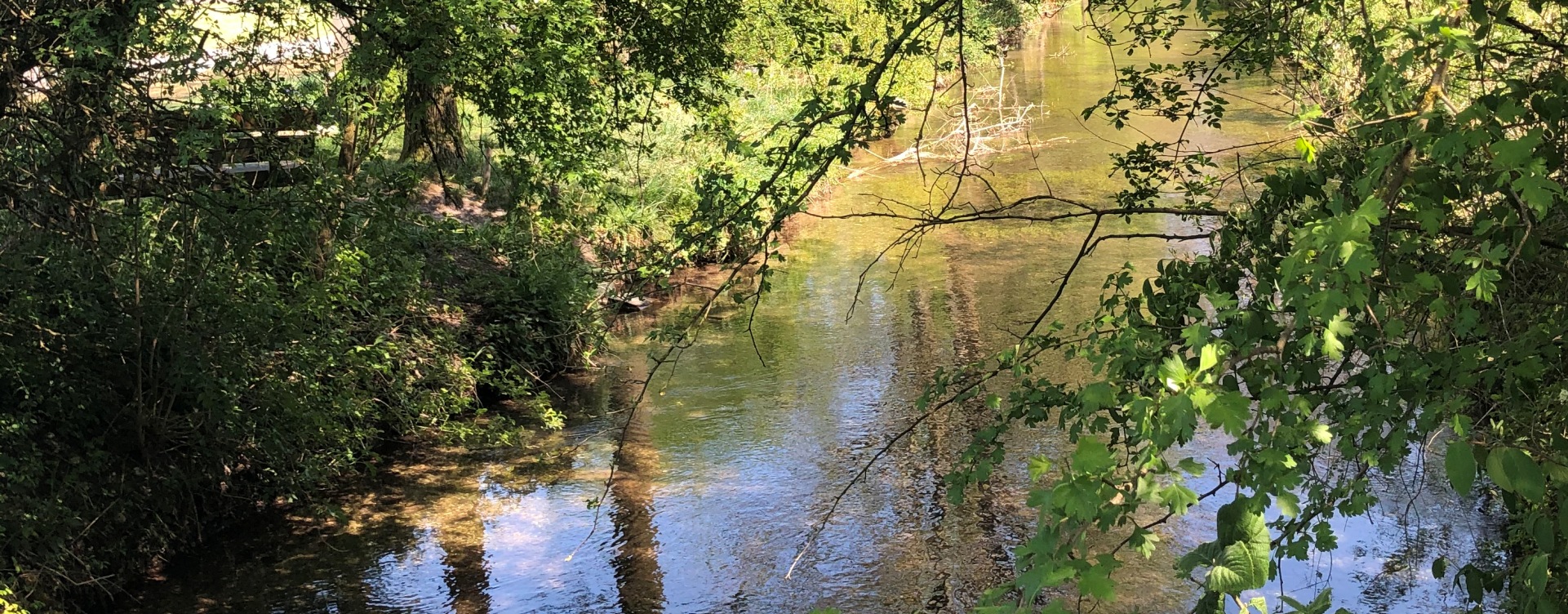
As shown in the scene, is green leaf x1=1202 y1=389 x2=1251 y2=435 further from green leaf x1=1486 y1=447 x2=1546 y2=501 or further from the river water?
the river water

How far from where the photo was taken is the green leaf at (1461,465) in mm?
2004

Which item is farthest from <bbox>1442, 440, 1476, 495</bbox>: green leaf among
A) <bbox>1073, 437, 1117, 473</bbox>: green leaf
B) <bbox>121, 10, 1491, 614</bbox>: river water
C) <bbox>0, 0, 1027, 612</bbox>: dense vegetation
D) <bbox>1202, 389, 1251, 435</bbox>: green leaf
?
<bbox>121, 10, 1491, 614</bbox>: river water

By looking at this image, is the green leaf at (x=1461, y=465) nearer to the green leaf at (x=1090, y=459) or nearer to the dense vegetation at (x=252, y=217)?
the green leaf at (x=1090, y=459)

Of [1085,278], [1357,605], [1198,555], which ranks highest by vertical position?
[1198,555]

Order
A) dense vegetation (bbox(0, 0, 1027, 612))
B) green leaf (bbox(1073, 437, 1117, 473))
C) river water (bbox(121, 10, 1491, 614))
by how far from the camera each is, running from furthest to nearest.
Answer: river water (bbox(121, 10, 1491, 614))
dense vegetation (bbox(0, 0, 1027, 612))
green leaf (bbox(1073, 437, 1117, 473))

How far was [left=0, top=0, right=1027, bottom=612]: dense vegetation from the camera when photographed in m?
5.90

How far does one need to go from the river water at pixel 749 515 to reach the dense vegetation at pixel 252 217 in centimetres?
69

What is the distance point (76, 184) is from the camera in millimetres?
6102

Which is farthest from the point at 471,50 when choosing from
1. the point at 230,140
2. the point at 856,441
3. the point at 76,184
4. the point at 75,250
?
the point at 856,441

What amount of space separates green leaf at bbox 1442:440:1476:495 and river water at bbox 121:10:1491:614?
403cm

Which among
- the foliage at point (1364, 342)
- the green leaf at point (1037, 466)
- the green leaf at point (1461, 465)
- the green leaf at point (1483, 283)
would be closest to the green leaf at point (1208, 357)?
the foliage at point (1364, 342)

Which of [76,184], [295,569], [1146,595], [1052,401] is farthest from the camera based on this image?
[295,569]

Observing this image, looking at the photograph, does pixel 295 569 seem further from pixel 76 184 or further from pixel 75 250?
pixel 76 184

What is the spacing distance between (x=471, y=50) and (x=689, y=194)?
8631 millimetres
